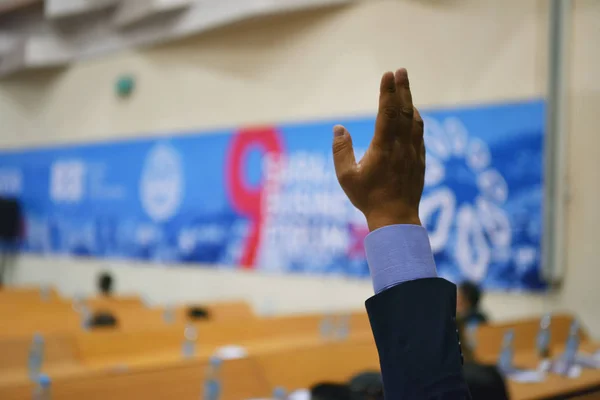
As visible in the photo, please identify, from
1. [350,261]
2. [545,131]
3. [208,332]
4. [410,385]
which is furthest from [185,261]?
[410,385]

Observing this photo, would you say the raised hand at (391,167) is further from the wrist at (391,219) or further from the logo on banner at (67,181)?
the logo on banner at (67,181)

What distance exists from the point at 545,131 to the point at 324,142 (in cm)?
245

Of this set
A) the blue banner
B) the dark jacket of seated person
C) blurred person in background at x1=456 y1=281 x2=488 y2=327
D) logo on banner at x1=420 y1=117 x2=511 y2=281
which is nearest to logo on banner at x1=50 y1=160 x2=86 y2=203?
the blue banner

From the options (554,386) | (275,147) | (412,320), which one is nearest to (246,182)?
(275,147)

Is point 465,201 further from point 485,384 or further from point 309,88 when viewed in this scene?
point 485,384

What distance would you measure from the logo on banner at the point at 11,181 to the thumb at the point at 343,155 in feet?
39.7

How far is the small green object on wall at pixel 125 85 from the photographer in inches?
408

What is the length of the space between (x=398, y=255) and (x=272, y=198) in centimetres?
774

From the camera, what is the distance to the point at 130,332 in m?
4.74

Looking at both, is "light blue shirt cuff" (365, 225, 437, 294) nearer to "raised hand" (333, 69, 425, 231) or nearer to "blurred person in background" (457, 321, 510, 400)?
"raised hand" (333, 69, 425, 231)

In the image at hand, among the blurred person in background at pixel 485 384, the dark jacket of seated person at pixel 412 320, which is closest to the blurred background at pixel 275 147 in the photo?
the blurred person in background at pixel 485 384

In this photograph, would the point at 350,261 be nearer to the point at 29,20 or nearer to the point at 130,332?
the point at 130,332

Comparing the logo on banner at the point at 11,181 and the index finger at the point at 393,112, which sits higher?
the logo on banner at the point at 11,181

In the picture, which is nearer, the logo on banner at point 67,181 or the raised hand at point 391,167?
the raised hand at point 391,167
